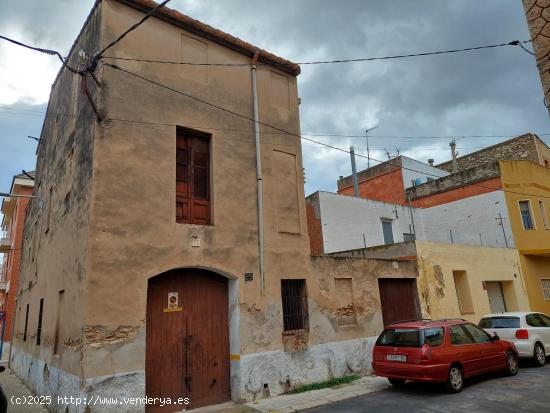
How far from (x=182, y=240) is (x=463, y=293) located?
12.0 m

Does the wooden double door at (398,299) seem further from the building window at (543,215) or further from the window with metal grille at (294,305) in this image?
the building window at (543,215)

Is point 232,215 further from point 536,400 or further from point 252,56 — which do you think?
point 536,400

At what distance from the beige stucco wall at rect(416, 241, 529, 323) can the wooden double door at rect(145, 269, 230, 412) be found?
24.9ft

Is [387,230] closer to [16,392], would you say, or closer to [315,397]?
[315,397]

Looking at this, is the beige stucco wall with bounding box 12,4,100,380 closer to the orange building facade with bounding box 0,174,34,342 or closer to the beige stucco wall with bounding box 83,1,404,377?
the beige stucco wall with bounding box 83,1,404,377

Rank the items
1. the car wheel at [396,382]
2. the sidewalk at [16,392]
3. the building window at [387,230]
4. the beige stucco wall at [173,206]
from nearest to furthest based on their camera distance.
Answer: the beige stucco wall at [173,206] → the sidewalk at [16,392] → the car wheel at [396,382] → the building window at [387,230]

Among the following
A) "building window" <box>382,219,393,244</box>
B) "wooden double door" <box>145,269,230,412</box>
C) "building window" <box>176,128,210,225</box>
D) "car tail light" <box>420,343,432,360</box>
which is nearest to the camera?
"wooden double door" <box>145,269,230,412</box>

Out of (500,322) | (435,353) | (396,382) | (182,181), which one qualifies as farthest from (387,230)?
(182,181)

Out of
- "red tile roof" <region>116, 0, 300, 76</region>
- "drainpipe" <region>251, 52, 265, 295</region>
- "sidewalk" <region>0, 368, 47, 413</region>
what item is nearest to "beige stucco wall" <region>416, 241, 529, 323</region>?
"drainpipe" <region>251, 52, 265, 295</region>

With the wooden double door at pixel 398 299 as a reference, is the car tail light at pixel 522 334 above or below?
below

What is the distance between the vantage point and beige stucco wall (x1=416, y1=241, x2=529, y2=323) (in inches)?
533

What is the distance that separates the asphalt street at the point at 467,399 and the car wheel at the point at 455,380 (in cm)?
11

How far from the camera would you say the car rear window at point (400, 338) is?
8414mm

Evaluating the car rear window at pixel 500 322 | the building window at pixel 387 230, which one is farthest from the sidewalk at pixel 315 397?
the building window at pixel 387 230
